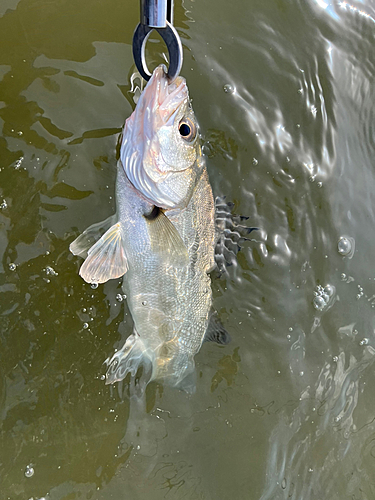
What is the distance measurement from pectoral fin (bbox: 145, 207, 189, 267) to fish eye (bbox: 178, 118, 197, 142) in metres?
0.35

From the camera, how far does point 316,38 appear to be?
2.47 metres

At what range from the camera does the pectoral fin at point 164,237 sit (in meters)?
1.83

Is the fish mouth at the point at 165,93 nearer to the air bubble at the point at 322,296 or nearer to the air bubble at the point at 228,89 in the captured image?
the air bubble at the point at 228,89

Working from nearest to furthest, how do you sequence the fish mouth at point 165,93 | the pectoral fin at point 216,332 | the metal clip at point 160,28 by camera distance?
1. the metal clip at point 160,28
2. the fish mouth at point 165,93
3. the pectoral fin at point 216,332

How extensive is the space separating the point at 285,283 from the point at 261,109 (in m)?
1.08

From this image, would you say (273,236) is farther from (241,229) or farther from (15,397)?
(15,397)

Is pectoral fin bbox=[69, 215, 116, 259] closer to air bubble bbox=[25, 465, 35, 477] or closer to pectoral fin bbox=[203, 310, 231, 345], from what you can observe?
pectoral fin bbox=[203, 310, 231, 345]

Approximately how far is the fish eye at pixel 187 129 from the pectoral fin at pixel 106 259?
0.51 m

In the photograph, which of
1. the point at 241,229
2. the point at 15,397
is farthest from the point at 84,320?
the point at 241,229

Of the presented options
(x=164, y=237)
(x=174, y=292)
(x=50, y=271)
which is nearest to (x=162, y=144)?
(x=164, y=237)

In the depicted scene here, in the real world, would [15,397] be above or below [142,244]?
below

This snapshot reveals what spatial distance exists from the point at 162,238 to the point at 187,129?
50 centimetres

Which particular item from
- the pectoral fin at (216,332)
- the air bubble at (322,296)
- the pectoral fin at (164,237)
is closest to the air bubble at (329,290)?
the air bubble at (322,296)

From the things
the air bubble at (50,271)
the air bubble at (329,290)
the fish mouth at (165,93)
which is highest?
the fish mouth at (165,93)
